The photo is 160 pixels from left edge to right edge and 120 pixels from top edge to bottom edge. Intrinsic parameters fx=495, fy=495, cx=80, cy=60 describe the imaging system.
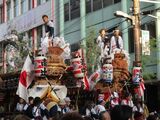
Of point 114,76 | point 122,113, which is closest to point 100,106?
point 114,76


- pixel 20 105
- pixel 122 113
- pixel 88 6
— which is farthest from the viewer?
pixel 88 6

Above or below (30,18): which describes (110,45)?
below

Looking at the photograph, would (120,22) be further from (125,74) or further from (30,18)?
(125,74)

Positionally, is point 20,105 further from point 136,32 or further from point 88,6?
point 88,6

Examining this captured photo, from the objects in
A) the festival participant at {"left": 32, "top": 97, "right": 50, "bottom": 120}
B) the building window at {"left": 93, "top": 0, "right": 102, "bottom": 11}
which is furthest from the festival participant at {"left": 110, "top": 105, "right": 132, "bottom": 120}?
the building window at {"left": 93, "top": 0, "right": 102, "bottom": 11}

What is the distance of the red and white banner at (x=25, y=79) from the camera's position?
492 inches

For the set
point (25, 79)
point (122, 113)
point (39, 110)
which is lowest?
point (39, 110)

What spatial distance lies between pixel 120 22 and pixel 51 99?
17141mm

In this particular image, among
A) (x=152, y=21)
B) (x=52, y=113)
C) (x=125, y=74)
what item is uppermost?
(x=152, y=21)

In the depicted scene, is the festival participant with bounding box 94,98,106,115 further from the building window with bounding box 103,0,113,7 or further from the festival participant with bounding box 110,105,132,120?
the building window with bounding box 103,0,113,7

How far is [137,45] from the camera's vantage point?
17.8 metres

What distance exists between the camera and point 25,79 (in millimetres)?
12562

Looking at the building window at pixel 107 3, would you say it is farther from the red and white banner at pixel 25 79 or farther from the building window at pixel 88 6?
the red and white banner at pixel 25 79

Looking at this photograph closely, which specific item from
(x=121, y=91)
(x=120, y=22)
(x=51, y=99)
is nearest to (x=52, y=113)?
(x=51, y=99)
